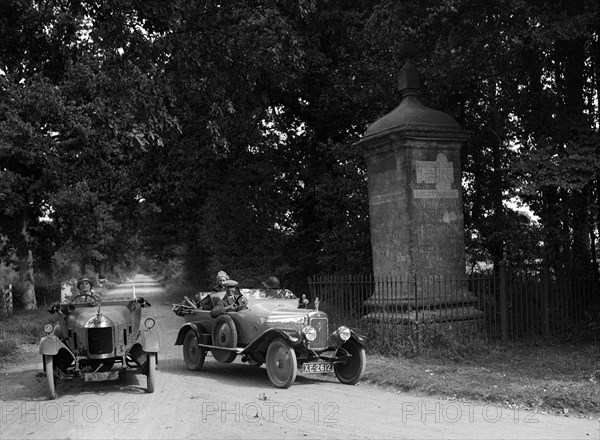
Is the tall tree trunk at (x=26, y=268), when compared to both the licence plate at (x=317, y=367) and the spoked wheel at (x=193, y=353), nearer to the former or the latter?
the spoked wheel at (x=193, y=353)

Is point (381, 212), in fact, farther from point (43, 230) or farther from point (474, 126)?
point (43, 230)

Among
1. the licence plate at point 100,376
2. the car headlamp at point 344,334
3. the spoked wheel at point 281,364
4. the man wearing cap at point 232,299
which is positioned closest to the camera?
the licence plate at point 100,376

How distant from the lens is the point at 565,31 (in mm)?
12430

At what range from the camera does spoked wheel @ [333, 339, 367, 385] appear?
10117 millimetres

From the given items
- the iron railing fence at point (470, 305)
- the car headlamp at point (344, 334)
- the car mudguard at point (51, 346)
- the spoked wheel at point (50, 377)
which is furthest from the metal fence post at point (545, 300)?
the spoked wheel at point (50, 377)

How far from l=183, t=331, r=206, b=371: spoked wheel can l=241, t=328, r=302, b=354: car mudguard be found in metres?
1.45

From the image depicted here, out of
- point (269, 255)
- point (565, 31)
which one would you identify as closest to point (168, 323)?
point (269, 255)

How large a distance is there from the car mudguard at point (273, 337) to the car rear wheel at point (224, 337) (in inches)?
17.6

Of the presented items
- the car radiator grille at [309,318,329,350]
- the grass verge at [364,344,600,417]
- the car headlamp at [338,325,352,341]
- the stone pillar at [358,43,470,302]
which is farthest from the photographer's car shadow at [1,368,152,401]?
the stone pillar at [358,43,470,302]

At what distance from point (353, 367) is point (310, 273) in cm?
1236

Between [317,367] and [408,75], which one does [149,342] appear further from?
[408,75]

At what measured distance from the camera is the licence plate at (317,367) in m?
9.68

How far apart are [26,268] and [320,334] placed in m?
22.2

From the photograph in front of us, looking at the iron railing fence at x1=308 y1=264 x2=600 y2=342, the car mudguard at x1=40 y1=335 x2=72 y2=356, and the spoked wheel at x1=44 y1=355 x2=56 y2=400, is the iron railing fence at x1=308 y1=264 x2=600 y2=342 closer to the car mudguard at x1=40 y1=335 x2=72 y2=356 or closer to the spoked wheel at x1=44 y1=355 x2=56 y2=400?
the car mudguard at x1=40 y1=335 x2=72 y2=356
